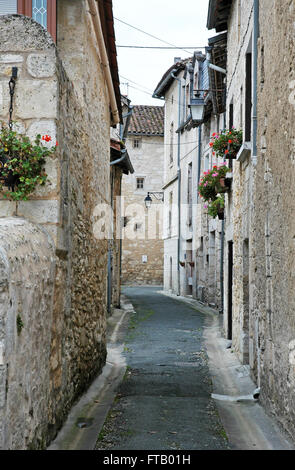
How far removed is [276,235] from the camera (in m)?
4.95

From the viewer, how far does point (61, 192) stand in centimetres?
463

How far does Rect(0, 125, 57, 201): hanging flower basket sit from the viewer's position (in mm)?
4285

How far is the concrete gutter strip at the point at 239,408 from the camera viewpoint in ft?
15.3

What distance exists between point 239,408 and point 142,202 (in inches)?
978

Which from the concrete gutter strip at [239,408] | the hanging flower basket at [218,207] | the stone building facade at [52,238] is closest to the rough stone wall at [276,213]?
the concrete gutter strip at [239,408]

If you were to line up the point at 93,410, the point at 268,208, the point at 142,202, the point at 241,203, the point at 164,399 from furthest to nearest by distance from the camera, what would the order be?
the point at 142,202 → the point at 241,203 → the point at 164,399 → the point at 93,410 → the point at 268,208

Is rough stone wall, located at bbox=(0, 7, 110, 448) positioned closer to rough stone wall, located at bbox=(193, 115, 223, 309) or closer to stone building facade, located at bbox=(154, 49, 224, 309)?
stone building facade, located at bbox=(154, 49, 224, 309)

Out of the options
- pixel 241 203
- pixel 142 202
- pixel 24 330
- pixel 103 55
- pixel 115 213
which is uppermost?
pixel 142 202

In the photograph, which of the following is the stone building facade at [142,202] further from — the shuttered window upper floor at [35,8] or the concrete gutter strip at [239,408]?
the shuttered window upper floor at [35,8]

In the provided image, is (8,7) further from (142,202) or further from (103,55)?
(142,202)

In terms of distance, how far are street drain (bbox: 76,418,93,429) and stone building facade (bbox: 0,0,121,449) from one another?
6.3 inches

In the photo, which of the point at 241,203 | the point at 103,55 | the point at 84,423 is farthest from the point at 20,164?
the point at 241,203
